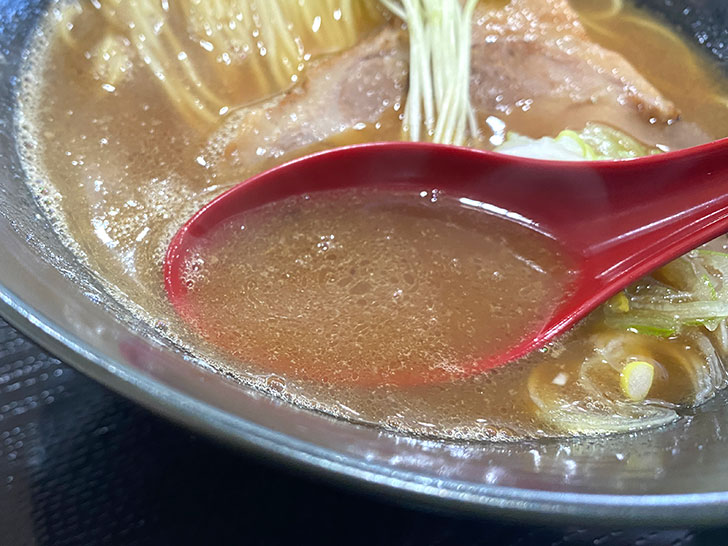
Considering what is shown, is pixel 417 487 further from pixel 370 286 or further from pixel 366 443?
pixel 370 286

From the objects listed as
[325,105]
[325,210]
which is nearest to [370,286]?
[325,210]

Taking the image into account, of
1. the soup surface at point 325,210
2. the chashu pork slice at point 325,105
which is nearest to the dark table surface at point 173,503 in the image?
the soup surface at point 325,210

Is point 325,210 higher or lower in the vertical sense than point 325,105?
lower

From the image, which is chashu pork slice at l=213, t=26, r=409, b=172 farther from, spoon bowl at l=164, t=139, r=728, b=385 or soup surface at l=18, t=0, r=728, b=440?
spoon bowl at l=164, t=139, r=728, b=385

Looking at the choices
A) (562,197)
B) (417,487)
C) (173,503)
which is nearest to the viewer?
(417,487)

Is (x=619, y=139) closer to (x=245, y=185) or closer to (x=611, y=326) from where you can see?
(x=611, y=326)

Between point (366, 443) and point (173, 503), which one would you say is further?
point (173, 503)

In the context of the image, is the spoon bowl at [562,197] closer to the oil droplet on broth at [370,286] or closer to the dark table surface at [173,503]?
the oil droplet on broth at [370,286]
